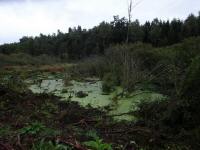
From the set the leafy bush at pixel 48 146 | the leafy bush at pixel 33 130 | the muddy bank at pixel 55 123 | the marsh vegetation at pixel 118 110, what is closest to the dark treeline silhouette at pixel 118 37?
the marsh vegetation at pixel 118 110

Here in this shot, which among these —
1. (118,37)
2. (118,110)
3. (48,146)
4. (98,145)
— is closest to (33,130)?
(48,146)

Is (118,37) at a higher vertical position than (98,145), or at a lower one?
higher

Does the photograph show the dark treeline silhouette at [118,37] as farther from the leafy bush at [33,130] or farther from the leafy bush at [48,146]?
the leafy bush at [48,146]

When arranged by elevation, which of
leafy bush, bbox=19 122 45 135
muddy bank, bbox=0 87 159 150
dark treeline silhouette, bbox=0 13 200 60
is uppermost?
dark treeline silhouette, bbox=0 13 200 60

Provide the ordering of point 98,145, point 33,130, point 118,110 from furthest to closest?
point 118,110
point 33,130
point 98,145

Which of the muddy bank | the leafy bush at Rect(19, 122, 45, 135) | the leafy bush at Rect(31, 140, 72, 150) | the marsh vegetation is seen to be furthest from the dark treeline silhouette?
the leafy bush at Rect(31, 140, 72, 150)

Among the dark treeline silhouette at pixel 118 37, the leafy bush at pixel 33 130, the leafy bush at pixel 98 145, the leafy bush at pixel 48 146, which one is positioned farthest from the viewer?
the dark treeline silhouette at pixel 118 37

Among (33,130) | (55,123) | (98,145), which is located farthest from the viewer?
(55,123)

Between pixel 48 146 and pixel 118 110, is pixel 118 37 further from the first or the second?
pixel 48 146

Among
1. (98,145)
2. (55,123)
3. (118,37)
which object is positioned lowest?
(55,123)

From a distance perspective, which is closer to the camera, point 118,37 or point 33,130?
point 33,130

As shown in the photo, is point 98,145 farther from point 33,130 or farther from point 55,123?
point 55,123

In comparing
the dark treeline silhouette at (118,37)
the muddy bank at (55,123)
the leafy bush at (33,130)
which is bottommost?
the muddy bank at (55,123)

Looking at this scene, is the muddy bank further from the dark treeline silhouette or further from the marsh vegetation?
the dark treeline silhouette
